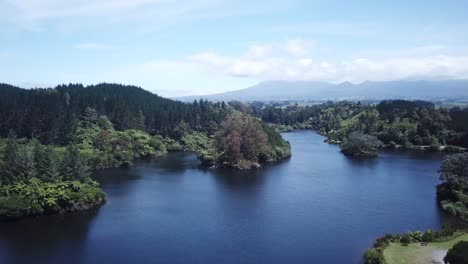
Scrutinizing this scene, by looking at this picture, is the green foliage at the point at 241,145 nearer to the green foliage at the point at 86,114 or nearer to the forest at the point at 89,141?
the forest at the point at 89,141

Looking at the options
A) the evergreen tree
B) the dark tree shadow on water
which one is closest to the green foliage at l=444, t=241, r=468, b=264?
the dark tree shadow on water

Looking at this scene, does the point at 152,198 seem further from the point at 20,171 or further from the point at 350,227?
the point at 350,227

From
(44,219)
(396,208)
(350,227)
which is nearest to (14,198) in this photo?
(44,219)

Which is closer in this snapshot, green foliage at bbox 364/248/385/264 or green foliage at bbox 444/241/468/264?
green foliage at bbox 444/241/468/264

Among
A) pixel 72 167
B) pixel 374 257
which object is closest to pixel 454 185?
pixel 374 257

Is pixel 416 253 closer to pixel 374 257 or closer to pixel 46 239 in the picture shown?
pixel 374 257

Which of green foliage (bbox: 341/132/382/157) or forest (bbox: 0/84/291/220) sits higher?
forest (bbox: 0/84/291/220)

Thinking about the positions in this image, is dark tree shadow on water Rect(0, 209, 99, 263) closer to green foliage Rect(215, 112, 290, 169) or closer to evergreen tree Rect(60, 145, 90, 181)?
evergreen tree Rect(60, 145, 90, 181)

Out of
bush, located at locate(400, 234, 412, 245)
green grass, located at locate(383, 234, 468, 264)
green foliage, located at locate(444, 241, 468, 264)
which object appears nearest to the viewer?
green foliage, located at locate(444, 241, 468, 264)
